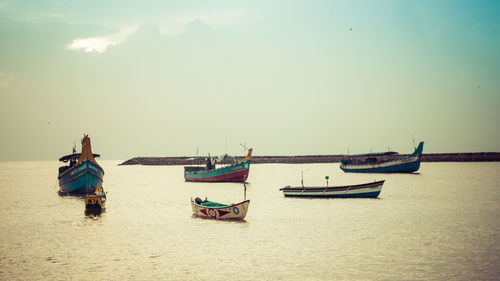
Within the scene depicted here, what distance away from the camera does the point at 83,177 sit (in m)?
53.7

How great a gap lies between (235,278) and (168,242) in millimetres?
8731

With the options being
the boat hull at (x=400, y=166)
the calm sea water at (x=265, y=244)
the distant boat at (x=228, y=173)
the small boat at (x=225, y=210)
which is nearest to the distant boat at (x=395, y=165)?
the boat hull at (x=400, y=166)

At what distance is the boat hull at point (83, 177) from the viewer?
5344 cm

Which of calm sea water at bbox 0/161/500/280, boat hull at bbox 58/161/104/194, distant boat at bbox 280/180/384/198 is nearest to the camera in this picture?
calm sea water at bbox 0/161/500/280

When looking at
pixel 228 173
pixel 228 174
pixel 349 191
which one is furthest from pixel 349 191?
pixel 228 174

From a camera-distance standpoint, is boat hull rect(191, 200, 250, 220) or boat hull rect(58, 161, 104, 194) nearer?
boat hull rect(191, 200, 250, 220)

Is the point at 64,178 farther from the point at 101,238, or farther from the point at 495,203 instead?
the point at 495,203

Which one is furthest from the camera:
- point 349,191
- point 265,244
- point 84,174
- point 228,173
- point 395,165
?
point 395,165

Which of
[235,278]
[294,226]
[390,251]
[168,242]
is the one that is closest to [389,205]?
[294,226]

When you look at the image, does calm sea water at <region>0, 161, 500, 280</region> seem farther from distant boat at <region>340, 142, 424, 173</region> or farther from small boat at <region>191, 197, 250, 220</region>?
distant boat at <region>340, 142, 424, 173</region>

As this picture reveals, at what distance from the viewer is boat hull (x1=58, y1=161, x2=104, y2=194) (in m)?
53.4

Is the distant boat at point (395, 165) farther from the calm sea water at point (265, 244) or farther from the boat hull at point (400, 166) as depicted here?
the calm sea water at point (265, 244)

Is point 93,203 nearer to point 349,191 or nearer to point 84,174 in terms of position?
point 84,174

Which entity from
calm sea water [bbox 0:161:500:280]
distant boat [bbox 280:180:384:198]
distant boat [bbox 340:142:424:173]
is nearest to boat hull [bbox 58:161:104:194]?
calm sea water [bbox 0:161:500:280]
